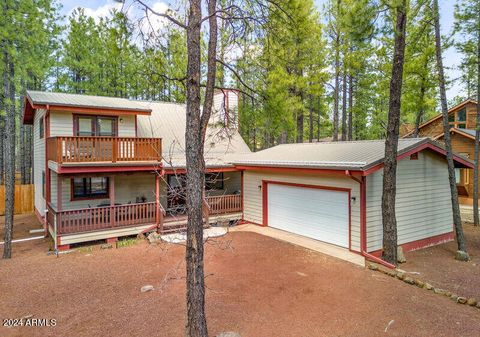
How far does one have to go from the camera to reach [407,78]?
14.6 meters

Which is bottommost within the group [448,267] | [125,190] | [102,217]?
[448,267]

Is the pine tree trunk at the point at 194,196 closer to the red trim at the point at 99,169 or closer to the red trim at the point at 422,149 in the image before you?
the red trim at the point at 422,149

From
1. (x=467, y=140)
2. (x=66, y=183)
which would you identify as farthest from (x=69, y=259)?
(x=467, y=140)

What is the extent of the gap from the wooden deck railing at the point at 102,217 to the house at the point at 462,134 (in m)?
18.3

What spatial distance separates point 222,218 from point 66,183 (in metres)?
6.32

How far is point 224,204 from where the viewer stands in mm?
12859

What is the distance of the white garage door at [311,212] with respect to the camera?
9.31m

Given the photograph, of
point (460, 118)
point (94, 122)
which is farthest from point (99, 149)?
point (460, 118)

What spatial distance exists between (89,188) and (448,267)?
12.7 m

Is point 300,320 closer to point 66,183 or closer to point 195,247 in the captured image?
point 195,247

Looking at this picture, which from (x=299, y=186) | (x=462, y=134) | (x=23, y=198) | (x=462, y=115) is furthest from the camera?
(x=462, y=115)

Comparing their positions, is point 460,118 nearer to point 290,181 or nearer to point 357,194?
point 290,181

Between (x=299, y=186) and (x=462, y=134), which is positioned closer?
(x=299, y=186)

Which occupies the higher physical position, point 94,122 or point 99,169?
point 94,122
